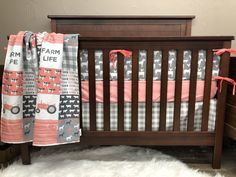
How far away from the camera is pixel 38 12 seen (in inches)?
76.2

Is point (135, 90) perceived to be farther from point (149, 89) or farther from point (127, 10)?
point (127, 10)

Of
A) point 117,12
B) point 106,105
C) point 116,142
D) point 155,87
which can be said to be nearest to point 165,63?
point 155,87

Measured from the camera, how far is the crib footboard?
116cm


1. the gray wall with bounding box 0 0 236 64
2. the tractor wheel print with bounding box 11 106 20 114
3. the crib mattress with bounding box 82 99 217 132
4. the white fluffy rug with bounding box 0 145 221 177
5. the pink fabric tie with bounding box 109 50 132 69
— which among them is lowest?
the white fluffy rug with bounding box 0 145 221 177

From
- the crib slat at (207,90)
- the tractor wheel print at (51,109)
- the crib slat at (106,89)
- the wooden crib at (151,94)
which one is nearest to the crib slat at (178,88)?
the wooden crib at (151,94)

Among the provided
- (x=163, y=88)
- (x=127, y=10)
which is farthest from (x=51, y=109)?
(x=127, y=10)

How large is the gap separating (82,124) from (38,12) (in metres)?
1.21

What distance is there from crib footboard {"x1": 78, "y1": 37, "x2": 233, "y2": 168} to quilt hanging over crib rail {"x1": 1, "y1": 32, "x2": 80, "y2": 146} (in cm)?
8

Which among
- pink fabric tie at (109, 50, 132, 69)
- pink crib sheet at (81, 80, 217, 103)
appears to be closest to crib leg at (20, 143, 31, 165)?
pink crib sheet at (81, 80, 217, 103)

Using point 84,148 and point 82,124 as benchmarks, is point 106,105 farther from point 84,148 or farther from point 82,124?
point 84,148

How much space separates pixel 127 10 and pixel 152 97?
3.37 ft

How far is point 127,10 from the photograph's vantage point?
193 cm

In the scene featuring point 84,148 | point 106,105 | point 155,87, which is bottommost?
point 84,148

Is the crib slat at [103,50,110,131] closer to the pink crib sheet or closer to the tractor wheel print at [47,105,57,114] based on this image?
the pink crib sheet
